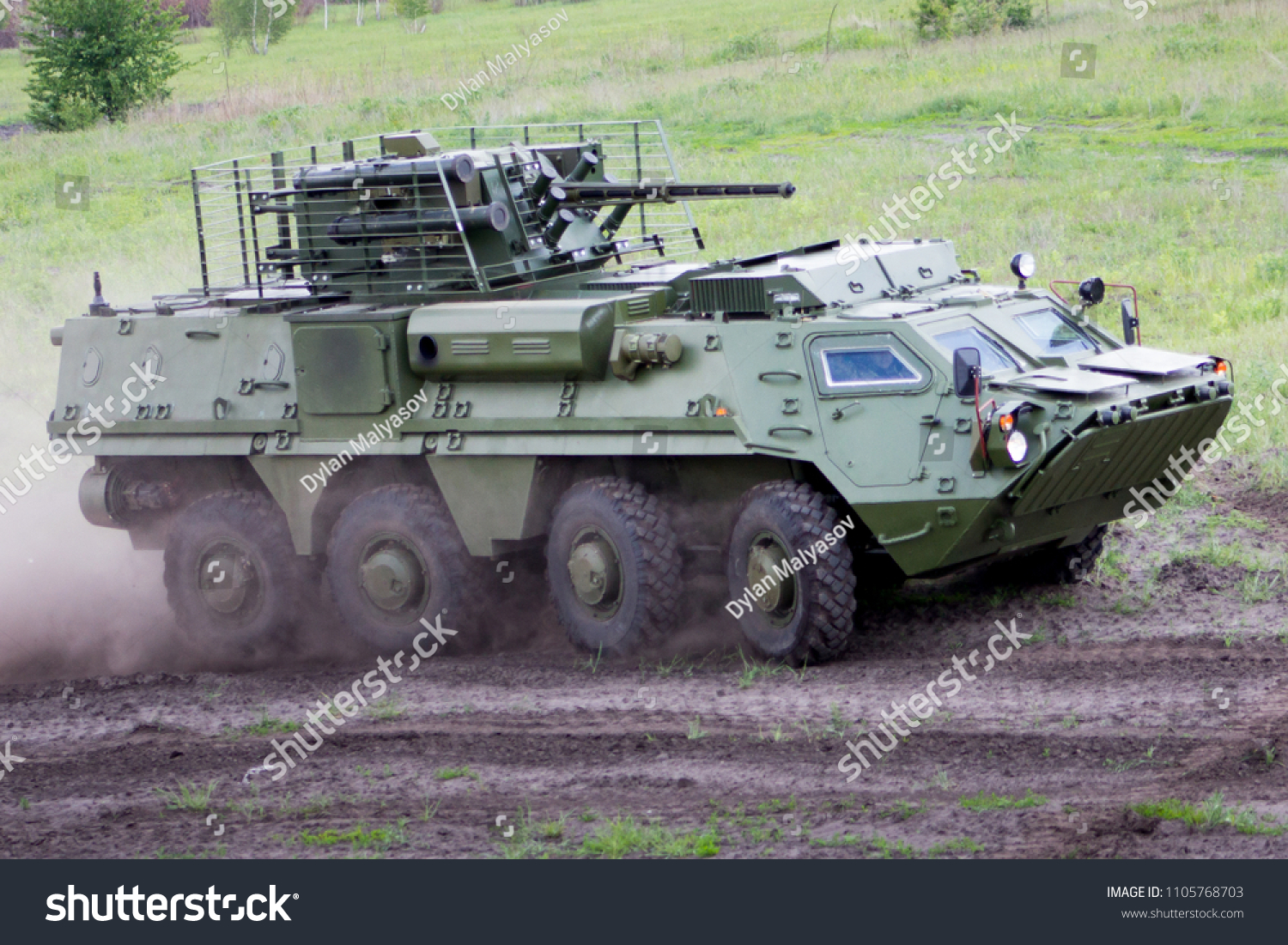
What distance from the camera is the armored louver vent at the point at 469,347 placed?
10.6 metres

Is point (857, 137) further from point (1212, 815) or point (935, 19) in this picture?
point (1212, 815)

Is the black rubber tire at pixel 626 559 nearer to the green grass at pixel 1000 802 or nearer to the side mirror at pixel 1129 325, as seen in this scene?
the green grass at pixel 1000 802

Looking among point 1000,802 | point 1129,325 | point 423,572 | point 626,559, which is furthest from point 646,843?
point 1129,325

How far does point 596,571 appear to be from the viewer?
1044 centimetres

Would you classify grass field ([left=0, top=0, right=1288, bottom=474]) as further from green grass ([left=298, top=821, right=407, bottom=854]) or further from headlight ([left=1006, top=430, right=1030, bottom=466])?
green grass ([left=298, top=821, right=407, bottom=854])

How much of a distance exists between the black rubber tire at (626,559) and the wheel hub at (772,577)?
62 centimetres

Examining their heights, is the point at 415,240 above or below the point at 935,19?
below

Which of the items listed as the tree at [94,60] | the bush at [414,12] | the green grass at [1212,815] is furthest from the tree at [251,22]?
the green grass at [1212,815]

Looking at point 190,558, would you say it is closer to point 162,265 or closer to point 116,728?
point 116,728

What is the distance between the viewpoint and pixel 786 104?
28438 mm

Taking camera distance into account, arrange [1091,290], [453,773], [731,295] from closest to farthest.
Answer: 1. [453,773]
2. [731,295]
3. [1091,290]

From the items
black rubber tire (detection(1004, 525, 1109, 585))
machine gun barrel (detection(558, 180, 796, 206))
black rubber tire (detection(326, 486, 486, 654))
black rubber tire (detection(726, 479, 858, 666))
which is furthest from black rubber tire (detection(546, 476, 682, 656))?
black rubber tire (detection(1004, 525, 1109, 585))

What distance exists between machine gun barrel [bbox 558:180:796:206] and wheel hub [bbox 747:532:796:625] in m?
2.38

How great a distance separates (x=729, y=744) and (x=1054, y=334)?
3654mm
